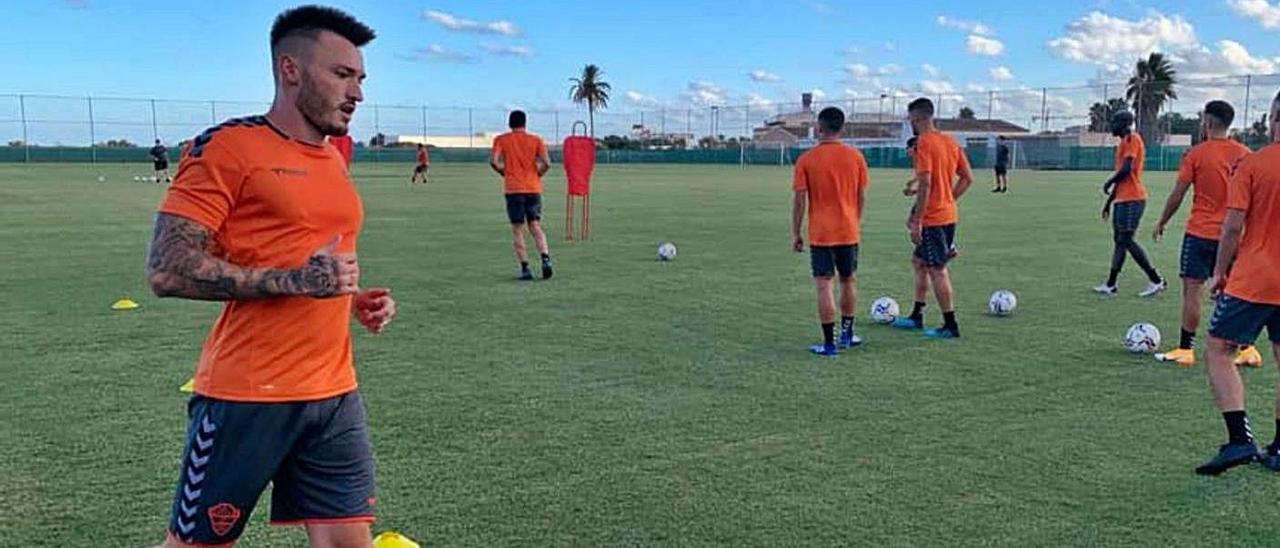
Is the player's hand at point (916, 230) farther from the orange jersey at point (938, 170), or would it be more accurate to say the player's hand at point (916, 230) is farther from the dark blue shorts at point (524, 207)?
the dark blue shorts at point (524, 207)

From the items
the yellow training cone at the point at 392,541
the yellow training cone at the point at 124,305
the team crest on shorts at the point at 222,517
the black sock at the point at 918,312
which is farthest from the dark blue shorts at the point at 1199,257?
the yellow training cone at the point at 124,305

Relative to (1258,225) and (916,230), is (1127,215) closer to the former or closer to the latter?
(916,230)

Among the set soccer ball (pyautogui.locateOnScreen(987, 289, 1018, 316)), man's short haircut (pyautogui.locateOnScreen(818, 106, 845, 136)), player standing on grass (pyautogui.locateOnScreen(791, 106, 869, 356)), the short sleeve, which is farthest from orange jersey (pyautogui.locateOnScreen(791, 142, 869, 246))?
the short sleeve

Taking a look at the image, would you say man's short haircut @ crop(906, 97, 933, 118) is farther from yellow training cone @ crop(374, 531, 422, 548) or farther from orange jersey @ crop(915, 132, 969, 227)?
yellow training cone @ crop(374, 531, 422, 548)

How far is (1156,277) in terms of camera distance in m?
10.5

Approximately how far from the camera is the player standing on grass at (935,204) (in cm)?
806

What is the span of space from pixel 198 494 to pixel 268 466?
19 cm

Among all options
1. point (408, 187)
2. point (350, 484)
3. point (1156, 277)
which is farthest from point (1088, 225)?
point (408, 187)

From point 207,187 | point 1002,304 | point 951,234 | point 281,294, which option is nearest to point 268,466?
point 281,294

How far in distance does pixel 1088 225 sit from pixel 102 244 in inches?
651

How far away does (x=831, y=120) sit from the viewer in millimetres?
7500

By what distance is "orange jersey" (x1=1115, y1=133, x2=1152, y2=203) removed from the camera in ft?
32.8

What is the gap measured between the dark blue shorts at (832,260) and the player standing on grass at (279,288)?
17.2 ft

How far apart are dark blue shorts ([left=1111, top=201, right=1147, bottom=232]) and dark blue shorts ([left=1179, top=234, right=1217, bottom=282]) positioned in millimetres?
2942
